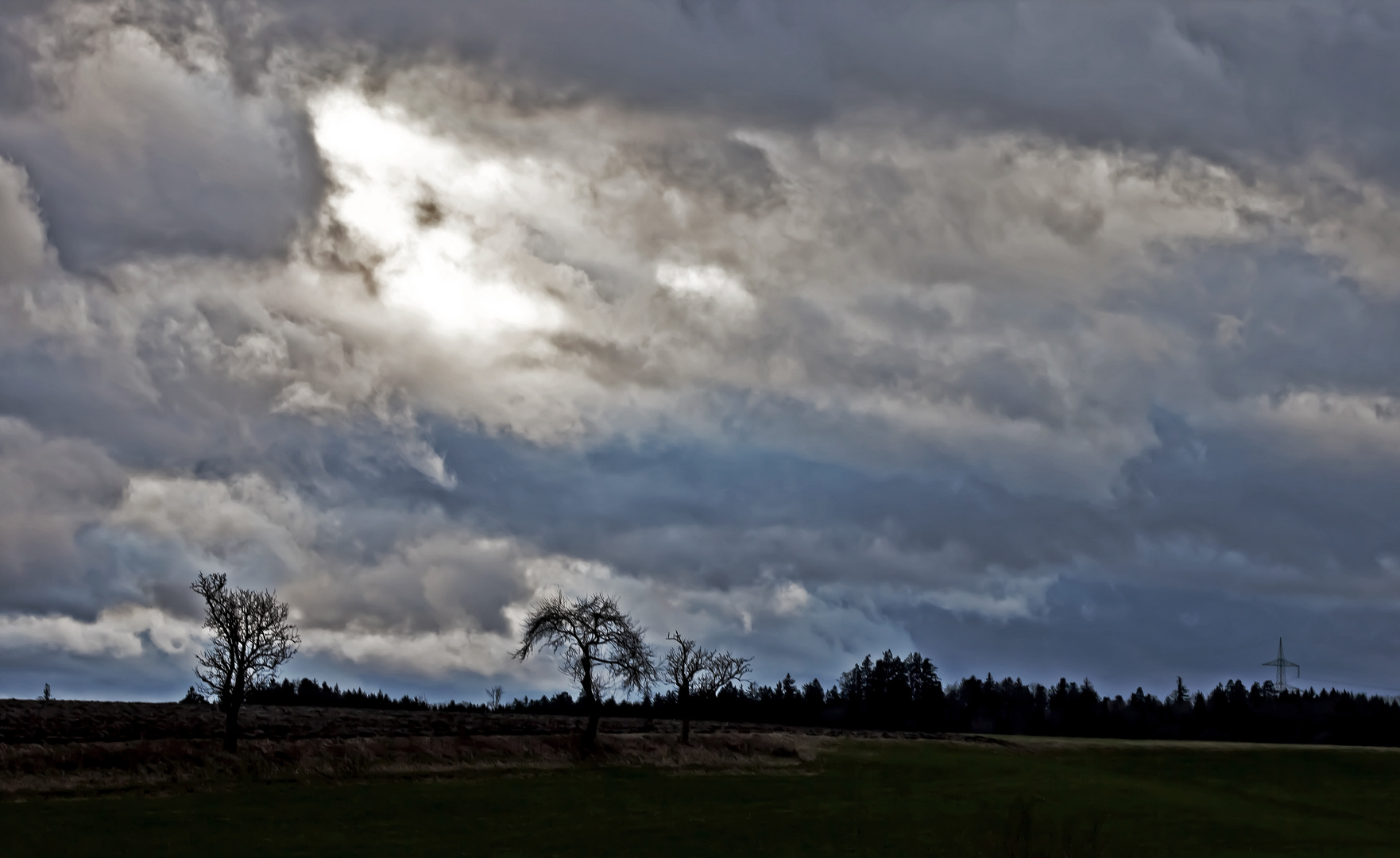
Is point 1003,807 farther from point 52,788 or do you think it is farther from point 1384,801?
point 52,788

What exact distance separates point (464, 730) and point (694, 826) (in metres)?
46.8

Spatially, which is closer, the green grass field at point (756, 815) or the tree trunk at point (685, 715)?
the green grass field at point (756, 815)

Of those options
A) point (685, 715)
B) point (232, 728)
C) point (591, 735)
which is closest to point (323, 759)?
point (232, 728)

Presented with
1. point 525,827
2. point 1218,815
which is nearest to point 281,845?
point 525,827

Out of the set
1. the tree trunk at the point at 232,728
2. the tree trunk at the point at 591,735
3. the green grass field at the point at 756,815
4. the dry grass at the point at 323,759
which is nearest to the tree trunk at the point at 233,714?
the tree trunk at the point at 232,728

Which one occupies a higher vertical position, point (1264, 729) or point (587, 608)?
point (587, 608)

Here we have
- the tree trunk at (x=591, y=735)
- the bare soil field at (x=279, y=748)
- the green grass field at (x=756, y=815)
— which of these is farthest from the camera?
the tree trunk at (x=591, y=735)

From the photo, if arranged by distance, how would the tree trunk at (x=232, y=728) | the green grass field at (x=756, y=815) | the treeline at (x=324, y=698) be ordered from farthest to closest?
the treeline at (x=324, y=698)
the tree trunk at (x=232, y=728)
the green grass field at (x=756, y=815)

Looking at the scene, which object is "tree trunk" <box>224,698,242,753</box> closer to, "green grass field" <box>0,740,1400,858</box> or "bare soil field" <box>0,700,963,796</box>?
"bare soil field" <box>0,700,963,796</box>

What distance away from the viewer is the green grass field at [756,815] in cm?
4634

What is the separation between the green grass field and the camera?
46.3 metres

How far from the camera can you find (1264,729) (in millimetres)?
185125

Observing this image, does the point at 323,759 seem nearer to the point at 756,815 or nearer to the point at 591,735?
the point at 591,735

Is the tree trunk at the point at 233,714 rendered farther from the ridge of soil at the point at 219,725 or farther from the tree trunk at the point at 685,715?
the tree trunk at the point at 685,715
